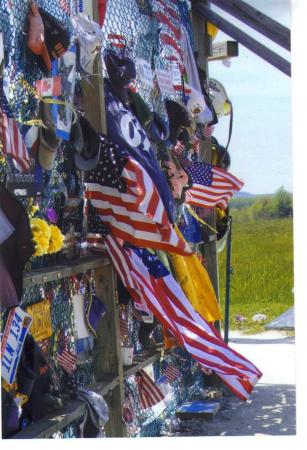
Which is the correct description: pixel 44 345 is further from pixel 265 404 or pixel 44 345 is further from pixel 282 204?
pixel 282 204

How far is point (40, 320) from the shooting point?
337 cm

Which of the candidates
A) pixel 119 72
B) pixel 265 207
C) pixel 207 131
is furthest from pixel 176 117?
pixel 265 207

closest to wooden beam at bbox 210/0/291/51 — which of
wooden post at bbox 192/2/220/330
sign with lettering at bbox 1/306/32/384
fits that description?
wooden post at bbox 192/2/220/330

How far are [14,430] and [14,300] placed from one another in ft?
1.65

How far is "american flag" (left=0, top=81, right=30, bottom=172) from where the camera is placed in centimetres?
291

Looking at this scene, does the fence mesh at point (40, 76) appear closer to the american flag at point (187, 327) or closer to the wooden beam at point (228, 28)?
the wooden beam at point (228, 28)

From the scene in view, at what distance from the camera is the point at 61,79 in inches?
133

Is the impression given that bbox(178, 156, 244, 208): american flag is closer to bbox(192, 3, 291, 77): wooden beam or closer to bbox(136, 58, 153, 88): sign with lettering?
bbox(136, 58, 153, 88): sign with lettering

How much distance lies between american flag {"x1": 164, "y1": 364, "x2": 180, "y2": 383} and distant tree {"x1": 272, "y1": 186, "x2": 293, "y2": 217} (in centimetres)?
532

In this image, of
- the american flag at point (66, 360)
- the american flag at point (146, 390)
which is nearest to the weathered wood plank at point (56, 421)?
the american flag at point (66, 360)

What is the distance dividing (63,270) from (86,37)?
1005mm

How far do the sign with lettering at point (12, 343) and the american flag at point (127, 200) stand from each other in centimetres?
83

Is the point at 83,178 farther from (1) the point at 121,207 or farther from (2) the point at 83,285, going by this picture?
(2) the point at 83,285

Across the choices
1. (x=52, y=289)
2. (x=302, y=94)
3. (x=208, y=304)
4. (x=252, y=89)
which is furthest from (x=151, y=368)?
(x=252, y=89)
